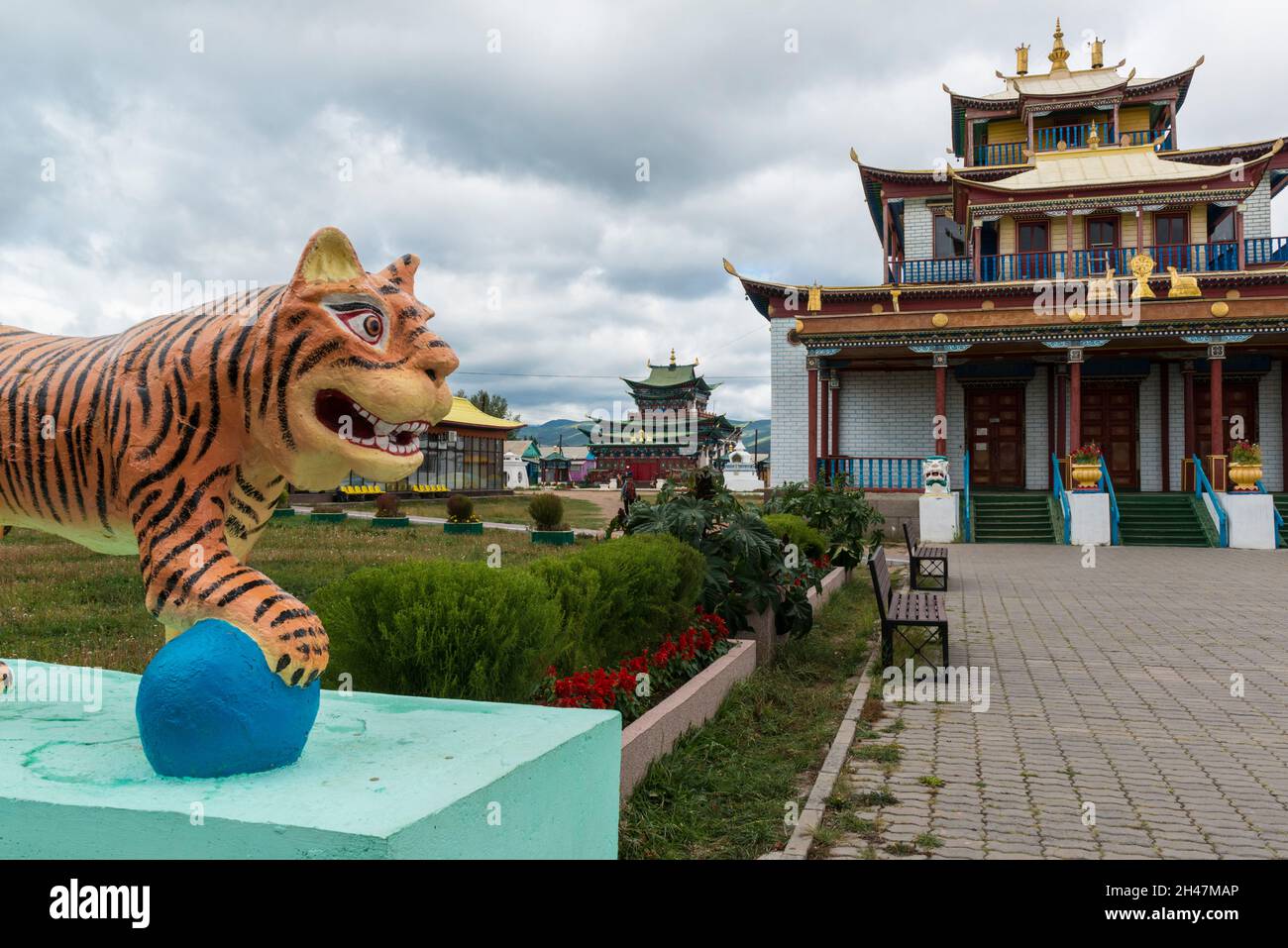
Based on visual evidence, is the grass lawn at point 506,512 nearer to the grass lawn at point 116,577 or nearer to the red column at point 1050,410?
the grass lawn at point 116,577

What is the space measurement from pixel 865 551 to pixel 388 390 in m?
13.8

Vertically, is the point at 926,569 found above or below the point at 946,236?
below

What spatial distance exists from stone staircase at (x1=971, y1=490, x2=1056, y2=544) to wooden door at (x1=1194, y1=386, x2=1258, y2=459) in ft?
16.3

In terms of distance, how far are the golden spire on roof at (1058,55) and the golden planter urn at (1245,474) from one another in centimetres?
1627

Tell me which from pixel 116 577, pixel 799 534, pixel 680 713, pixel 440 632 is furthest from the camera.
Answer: pixel 116 577

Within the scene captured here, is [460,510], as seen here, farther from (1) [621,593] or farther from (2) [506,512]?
(1) [621,593]

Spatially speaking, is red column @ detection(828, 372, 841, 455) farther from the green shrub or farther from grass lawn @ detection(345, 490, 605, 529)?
the green shrub

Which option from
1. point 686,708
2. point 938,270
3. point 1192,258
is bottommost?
point 686,708

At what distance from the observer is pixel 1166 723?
→ 582cm

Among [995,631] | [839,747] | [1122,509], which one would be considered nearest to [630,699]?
[839,747]

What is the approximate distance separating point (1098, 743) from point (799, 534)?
4.84 meters

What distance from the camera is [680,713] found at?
5105mm

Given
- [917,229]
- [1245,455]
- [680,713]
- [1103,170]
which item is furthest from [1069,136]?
[680,713]
